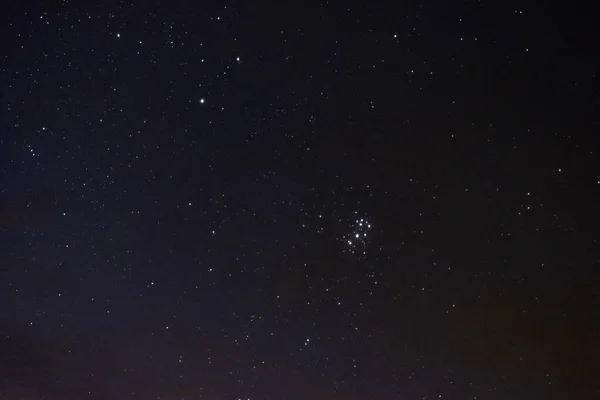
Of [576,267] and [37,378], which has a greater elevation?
[37,378]

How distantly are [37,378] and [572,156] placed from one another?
71.4 inches

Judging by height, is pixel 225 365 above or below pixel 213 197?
below

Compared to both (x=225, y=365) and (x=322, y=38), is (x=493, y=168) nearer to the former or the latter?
(x=322, y=38)

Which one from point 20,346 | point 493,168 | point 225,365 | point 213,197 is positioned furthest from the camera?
point 20,346

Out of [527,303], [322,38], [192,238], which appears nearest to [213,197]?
[192,238]

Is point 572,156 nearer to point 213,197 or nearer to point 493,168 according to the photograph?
point 493,168

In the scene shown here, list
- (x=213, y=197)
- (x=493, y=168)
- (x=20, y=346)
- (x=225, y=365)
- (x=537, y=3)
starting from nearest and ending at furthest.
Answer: (x=537, y=3)
(x=493, y=168)
(x=213, y=197)
(x=225, y=365)
(x=20, y=346)

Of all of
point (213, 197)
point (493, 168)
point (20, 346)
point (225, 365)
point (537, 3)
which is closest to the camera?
point (537, 3)

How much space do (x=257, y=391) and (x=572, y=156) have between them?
1.08 m

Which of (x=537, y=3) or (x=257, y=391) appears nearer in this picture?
(x=537, y=3)

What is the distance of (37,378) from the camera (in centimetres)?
193

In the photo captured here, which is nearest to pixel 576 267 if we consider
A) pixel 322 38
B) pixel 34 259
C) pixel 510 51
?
pixel 510 51

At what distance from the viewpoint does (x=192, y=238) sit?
5.04 ft

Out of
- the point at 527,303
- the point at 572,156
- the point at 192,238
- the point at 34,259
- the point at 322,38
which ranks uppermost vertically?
the point at 322,38
